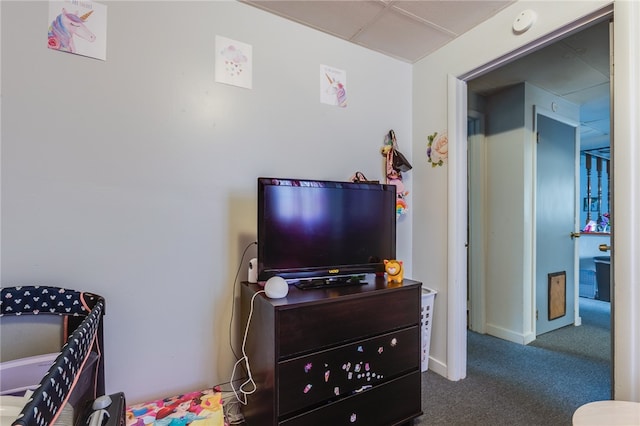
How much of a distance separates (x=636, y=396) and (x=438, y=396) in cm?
93

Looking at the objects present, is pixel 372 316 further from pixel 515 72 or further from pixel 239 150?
pixel 515 72

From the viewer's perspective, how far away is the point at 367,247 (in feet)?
5.77

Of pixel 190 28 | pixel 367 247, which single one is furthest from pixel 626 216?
pixel 190 28

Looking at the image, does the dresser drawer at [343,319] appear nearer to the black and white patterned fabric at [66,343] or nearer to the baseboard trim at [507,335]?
the black and white patterned fabric at [66,343]

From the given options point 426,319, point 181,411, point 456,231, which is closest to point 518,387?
point 426,319

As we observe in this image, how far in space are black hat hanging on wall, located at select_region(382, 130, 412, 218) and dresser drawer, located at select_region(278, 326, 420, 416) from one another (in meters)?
1.00

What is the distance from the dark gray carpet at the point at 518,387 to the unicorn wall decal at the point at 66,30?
2.62 m

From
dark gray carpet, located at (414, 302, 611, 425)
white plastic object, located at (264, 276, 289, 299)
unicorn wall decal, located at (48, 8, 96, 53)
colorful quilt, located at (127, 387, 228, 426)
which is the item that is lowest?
dark gray carpet, located at (414, 302, 611, 425)

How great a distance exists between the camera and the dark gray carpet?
5.53 ft

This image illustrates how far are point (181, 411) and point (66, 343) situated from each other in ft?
2.70

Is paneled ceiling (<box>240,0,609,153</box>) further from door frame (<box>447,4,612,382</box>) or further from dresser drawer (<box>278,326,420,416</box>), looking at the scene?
dresser drawer (<box>278,326,420,416</box>)

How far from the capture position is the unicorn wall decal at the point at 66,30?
1.38 metres

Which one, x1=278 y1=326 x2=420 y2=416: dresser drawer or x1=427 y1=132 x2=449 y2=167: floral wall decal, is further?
x1=427 y1=132 x2=449 y2=167: floral wall decal

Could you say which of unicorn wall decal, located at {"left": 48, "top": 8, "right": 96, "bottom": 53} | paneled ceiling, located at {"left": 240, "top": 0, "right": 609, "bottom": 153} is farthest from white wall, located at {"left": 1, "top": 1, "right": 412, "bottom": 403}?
paneled ceiling, located at {"left": 240, "top": 0, "right": 609, "bottom": 153}
